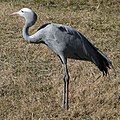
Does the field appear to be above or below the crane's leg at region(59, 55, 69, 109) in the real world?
below

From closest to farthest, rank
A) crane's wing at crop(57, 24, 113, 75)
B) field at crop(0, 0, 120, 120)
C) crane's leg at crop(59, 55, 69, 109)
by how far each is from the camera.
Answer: field at crop(0, 0, 120, 120) < crane's leg at crop(59, 55, 69, 109) < crane's wing at crop(57, 24, 113, 75)

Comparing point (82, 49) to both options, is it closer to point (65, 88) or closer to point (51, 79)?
point (65, 88)

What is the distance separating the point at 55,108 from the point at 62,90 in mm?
524

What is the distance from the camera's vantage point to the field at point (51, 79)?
19.2 feet

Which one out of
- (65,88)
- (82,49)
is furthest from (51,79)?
(82,49)

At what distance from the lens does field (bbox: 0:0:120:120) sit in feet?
19.2

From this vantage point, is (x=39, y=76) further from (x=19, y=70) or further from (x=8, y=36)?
(x=8, y=36)

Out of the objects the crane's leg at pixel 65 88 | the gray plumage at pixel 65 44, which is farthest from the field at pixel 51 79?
the gray plumage at pixel 65 44

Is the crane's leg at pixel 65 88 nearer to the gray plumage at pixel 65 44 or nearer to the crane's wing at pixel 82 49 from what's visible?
the gray plumage at pixel 65 44

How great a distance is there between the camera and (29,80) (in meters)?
6.98

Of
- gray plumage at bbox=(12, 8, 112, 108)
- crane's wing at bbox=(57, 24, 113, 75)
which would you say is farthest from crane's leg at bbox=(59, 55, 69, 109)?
crane's wing at bbox=(57, 24, 113, 75)

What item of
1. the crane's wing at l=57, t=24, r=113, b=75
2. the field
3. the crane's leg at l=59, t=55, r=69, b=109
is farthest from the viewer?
the crane's wing at l=57, t=24, r=113, b=75

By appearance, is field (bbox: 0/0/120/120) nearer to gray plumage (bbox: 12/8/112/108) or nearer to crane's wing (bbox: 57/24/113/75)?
gray plumage (bbox: 12/8/112/108)

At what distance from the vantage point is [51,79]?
23.2 feet
